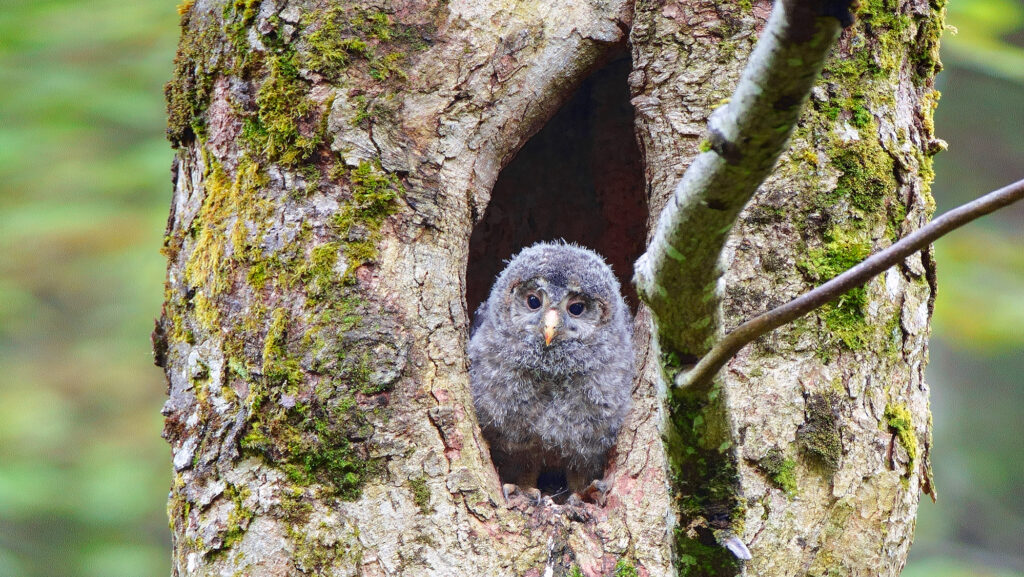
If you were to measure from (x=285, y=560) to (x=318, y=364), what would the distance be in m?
0.61

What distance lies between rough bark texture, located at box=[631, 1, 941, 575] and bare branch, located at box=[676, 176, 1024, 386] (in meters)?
0.96

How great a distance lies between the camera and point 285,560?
8.91ft

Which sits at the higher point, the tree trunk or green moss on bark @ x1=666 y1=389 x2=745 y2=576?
the tree trunk

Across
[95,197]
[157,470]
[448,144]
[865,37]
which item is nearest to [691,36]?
[865,37]

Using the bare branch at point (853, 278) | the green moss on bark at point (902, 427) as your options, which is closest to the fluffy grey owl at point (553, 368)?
the green moss on bark at point (902, 427)

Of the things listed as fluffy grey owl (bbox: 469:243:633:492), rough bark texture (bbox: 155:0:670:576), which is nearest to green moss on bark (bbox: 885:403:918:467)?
rough bark texture (bbox: 155:0:670:576)

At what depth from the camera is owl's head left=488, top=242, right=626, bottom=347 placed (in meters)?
3.94

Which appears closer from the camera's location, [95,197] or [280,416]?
[280,416]

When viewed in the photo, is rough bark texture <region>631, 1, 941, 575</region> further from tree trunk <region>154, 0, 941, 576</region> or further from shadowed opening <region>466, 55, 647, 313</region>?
shadowed opening <region>466, 55, 647, 313</region>

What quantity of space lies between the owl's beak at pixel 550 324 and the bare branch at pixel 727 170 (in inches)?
72.9

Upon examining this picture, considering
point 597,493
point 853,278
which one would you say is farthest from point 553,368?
point 853,278

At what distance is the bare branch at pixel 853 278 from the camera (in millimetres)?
1490

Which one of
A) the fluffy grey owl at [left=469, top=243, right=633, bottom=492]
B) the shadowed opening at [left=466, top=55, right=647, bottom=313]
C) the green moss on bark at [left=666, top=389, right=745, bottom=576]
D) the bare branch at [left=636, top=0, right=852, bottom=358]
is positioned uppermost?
the shadowed opening at [left=466, top=55, right=647, bottom=313]

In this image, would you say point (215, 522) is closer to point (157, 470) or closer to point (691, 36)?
point (691, 36)
